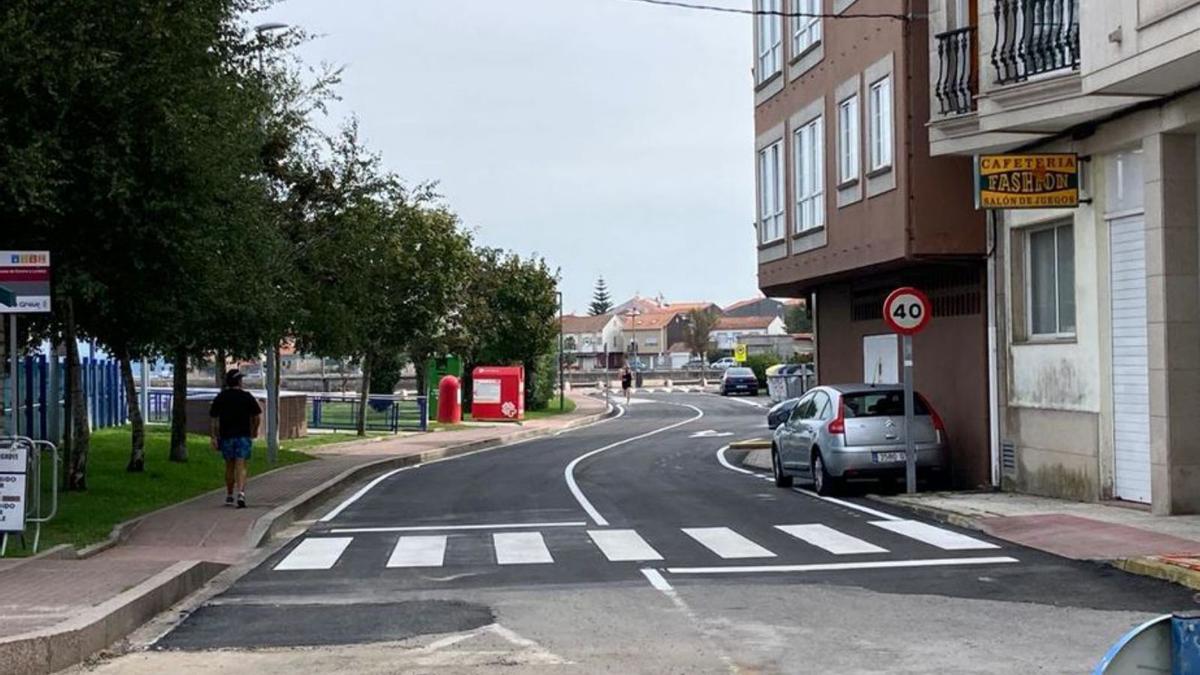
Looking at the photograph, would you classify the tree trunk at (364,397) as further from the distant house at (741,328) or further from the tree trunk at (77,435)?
the distant house at (741,328)

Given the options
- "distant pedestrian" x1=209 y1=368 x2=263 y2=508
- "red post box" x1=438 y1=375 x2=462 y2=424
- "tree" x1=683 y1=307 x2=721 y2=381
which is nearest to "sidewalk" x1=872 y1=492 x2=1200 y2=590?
"distant pedestrian" x1=209 y1=368 x2=263 y2=508

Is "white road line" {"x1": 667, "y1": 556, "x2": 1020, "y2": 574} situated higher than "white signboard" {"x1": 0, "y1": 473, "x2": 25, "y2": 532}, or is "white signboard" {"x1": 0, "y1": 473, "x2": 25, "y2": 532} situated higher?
"white signboard" {"x1": 0, "y1": 473, "x2": 25, "y2": 532}

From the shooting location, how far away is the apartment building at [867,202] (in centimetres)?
2066

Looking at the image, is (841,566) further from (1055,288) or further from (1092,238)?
(1055,288)

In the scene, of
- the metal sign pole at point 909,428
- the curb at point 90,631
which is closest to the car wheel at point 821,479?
the metal sign pole at point 909,428

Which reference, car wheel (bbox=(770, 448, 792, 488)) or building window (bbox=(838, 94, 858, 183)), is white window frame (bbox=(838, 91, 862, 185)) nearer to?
building window (bbox=(838, 94, 858, 183))

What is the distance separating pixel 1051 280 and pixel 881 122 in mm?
4458

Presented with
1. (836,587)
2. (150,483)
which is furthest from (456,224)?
(836,587)

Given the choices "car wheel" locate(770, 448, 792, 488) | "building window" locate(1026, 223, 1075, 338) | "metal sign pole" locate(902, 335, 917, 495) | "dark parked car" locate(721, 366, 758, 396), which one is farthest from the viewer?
→ "dark parked car" locate(721, 366, 758, 396)

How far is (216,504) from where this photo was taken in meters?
19.4

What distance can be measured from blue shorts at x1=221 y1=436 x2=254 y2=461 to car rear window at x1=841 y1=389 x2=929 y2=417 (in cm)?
788

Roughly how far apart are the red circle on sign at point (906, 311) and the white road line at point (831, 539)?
4122 millimetres

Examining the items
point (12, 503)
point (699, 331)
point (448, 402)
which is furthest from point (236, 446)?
point (699, 331)

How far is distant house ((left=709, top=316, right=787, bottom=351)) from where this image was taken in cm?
16838
